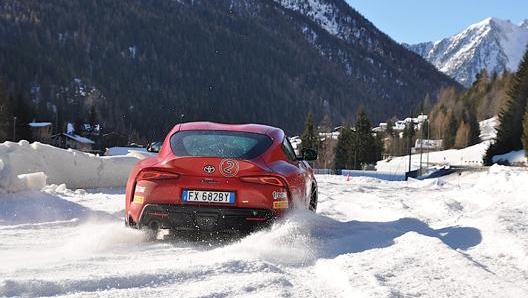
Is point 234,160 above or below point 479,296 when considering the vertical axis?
above

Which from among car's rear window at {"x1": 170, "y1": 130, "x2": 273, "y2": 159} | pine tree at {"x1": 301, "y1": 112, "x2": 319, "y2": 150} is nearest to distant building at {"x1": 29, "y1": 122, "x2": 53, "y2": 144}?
pine tree at {"x1": 301, "y1": 112, "x2": 319, "y2": 150}

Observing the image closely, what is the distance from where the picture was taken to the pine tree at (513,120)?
76.3 metres

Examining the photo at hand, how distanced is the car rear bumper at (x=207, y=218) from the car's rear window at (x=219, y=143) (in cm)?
64

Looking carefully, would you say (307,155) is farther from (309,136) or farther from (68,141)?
(68,141)

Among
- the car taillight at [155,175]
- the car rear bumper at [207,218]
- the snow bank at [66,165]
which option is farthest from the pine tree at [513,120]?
the car taillight at [155,175]

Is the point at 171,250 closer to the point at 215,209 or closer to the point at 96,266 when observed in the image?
the point at 215,209

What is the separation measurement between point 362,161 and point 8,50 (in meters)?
96.0

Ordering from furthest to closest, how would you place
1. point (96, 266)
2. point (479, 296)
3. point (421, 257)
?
1. point (421, 257)
2. point (96, 266)
3. point (479, 296)

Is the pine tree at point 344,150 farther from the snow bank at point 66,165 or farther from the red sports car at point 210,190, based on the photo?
the red sports car at point 210,190

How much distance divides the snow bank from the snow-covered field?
498cm

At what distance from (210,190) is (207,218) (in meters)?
0.29

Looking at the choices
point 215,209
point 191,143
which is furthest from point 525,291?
point 191,143

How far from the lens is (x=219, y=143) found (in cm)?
631

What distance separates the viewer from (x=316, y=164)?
337 ft
